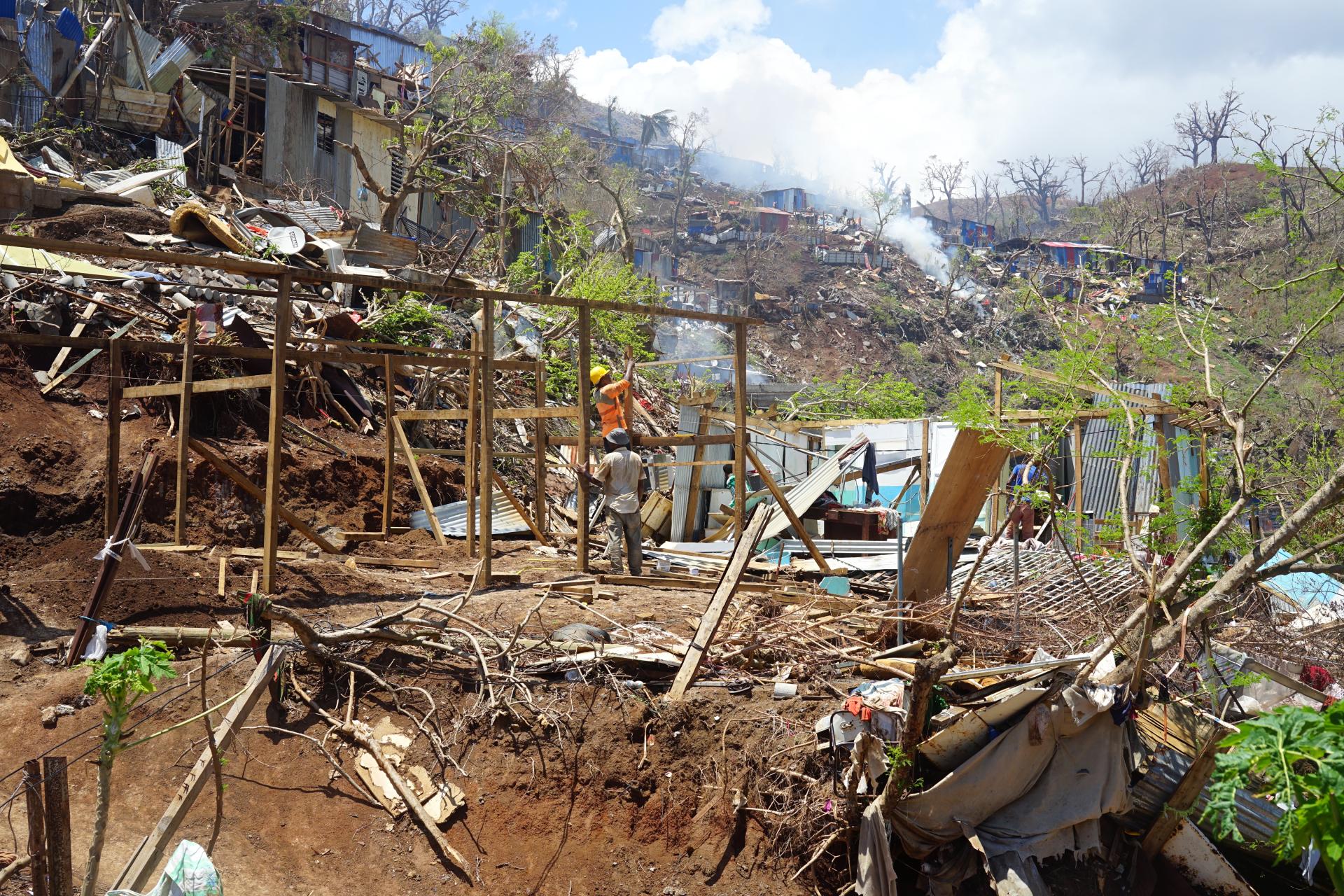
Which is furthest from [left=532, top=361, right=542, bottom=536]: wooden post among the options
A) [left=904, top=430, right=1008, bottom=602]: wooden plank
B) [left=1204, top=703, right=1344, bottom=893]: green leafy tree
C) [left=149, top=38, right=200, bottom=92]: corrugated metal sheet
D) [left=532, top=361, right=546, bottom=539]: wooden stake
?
[left=149, top=38, right=200, bottom=92]: corrugated metal sheet

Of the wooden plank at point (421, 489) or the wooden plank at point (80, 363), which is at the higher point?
the wooden plank at point (80, 363)

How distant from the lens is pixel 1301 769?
9.66 ft

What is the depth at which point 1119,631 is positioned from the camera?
5.79 metres

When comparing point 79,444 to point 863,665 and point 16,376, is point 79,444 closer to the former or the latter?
point 16,376

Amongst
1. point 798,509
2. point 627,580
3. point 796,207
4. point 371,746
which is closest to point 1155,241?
point 796,207

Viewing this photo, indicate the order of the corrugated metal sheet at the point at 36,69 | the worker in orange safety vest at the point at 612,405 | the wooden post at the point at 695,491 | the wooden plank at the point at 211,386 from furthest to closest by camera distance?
the corrugated metal sheet at the point at 36,69 < the wooden post at the point at 695,491 < the worker in orange safety vest at the point at 612,405 < the wooden plank at the point at 211,386

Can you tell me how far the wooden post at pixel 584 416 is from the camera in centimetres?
831

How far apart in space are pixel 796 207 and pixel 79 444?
182 feet

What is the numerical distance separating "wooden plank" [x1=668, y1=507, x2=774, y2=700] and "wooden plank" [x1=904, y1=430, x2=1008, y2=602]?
6.11 ft

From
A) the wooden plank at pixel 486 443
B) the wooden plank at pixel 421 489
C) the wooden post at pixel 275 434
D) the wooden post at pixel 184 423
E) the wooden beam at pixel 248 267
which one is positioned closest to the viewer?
the wooden beam at pixel 248 267

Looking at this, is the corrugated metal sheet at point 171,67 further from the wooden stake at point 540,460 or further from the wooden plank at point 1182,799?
the wooden plank at point 1182,799

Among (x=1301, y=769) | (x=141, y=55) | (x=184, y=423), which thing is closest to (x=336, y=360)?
(x=184, y=423)

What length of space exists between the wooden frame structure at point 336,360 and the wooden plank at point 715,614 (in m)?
1.96

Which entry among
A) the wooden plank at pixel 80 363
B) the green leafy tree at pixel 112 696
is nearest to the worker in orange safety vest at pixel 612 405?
the wooden plank at pixel 80 363
